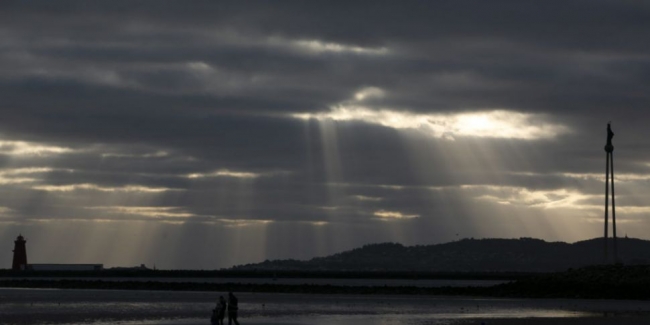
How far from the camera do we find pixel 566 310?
68.4 m

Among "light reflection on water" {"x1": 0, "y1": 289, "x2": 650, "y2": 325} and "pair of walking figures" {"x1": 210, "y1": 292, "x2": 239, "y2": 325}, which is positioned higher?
"pair of walking figures" {"x1": 210, "y1": 292, "x2": 239, "y2": 325}

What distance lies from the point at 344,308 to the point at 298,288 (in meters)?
42.6

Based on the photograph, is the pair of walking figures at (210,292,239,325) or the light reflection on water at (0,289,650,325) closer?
the pair of walking figures at (210,292,239,325)

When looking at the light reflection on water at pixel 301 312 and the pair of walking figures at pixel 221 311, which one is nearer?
the pair of walking figures at pixel 221 311

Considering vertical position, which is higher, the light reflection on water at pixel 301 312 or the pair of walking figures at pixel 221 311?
the pair of walking figures at pixel 221 311

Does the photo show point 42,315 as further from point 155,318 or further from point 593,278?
point 593,278

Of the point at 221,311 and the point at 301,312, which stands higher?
the point at 221,311

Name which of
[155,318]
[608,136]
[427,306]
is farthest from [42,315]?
[608,136]

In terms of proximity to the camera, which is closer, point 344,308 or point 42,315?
point 42,315

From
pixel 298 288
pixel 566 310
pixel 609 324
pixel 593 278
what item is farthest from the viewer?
pixel 298 288

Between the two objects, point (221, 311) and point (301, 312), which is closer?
point (221, 311)

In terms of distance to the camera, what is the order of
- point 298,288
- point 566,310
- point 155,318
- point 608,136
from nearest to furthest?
1. point 155,318
2. point 566,310
3. point 608,136
4. point 298,288

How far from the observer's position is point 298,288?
112688 mm

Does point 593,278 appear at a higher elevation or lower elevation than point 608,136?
lower
